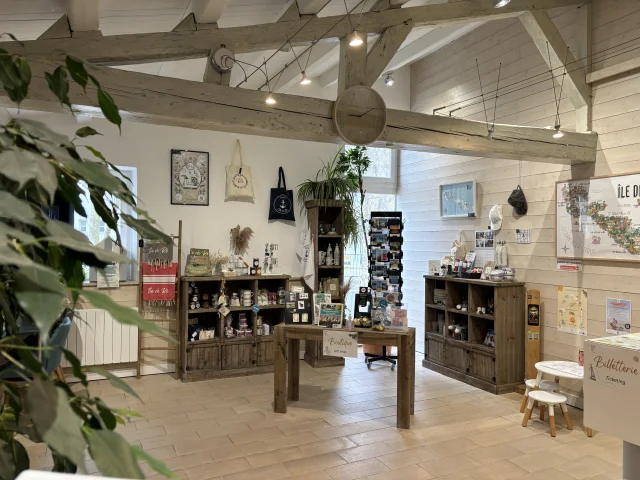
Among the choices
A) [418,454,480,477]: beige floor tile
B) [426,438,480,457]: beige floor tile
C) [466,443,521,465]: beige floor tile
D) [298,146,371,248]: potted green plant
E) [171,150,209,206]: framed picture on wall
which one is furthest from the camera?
[298,146,371,248]: potted green plant

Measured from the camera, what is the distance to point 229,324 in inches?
232

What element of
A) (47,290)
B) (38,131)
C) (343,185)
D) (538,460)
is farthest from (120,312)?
(343,185)

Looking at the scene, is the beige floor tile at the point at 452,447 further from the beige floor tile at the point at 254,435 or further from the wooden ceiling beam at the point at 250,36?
the wooden ceiling beam at the point at 250,36

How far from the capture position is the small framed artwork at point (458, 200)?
599 cm

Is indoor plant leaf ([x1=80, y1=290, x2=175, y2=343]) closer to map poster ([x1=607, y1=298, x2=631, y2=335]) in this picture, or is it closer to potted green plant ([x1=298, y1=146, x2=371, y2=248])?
map poster ([x1=607, y1=298, x2=631, y2=335])

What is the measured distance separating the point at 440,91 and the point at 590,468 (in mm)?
4882

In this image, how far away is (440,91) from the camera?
21.8 feet

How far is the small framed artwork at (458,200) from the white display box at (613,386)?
3.66 metres

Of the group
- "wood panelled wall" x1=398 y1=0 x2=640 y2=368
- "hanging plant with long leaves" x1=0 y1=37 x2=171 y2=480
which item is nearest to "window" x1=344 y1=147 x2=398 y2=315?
"wood panelled wall" x1=398 y1=0 x2=640 y2=368

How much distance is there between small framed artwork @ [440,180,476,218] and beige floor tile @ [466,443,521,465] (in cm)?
297

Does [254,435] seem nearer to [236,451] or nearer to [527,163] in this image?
[236,451]

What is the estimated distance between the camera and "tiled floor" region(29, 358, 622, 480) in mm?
3365

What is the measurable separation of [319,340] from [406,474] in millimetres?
1485

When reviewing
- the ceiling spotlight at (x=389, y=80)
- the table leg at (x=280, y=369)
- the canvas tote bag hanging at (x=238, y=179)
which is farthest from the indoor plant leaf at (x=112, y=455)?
the ceiling spotlight at (x=389, y=80)
